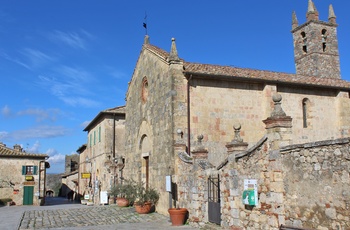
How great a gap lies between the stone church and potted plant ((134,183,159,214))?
0.39 meters

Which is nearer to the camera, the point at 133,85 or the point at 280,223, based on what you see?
the point at 280,223

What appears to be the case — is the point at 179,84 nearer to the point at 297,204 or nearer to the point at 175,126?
the point at 175,126

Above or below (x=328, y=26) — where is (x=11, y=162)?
below

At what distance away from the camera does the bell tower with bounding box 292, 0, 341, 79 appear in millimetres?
29987

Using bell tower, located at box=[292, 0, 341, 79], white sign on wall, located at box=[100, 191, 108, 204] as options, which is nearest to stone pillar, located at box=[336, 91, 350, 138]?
bell tower, located at box=[292, 0, 341, 79]

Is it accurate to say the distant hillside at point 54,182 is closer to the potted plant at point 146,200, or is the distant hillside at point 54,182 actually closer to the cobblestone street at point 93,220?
the cobblestone street at point 93,220

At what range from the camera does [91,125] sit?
3247 centimetres

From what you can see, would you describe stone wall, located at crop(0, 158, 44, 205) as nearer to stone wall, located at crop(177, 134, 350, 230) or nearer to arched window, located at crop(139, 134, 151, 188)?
arched window, located at crop(139, 134, 151, 188)

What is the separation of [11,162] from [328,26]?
96.6 ft

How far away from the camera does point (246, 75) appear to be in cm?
1616

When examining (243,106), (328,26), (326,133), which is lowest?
(326,133)

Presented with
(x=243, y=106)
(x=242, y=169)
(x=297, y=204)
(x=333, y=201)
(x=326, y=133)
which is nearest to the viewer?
(x=333, y=201)

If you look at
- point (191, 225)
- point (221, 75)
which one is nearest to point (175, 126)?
point (221, 75)

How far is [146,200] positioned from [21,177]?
16433 mm
